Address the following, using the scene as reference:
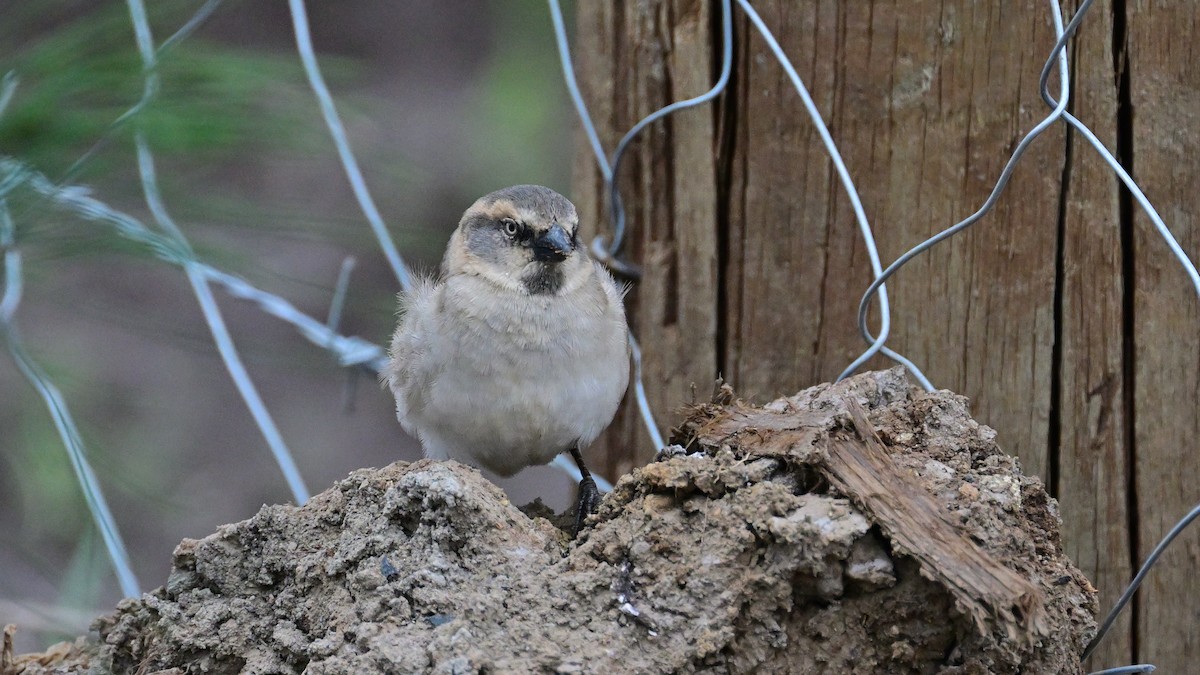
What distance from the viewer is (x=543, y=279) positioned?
3.34 m

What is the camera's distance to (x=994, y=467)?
240cm

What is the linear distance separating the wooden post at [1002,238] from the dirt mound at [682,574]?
44cm

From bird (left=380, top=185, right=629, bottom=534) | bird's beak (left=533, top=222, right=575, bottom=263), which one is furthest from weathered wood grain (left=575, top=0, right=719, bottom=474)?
bird's beak (left=533, top=222, right=575, bottom=263)

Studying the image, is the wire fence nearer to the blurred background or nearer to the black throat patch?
the blurred background

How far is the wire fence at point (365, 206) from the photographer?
99.7 inches

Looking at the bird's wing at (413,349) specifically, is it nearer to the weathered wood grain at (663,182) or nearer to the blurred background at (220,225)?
the blurred background at (220,225)

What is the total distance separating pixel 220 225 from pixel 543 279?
2.79 feet

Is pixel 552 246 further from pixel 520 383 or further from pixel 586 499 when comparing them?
pixel 586 499

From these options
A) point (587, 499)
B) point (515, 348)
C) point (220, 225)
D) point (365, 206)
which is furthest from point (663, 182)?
point (220, 225)

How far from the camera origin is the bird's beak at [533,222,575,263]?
3344mm

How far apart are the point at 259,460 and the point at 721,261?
4868mm

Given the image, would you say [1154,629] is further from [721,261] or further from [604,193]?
[604,193]

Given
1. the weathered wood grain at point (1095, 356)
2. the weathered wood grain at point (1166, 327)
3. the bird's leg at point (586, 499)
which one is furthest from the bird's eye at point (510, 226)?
the weathered wood grain at point (1166, 327)

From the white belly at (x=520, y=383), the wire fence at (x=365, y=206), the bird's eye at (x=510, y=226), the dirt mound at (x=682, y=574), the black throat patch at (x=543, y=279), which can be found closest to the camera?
the dirt mound at (x=682, y=574)
